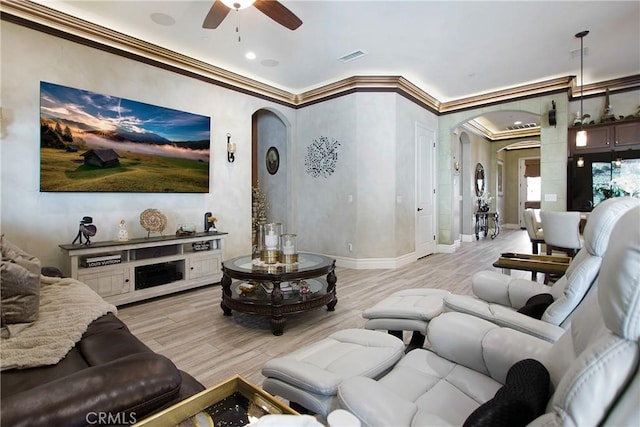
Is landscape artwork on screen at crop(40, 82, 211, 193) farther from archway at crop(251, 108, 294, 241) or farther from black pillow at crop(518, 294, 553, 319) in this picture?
black pillow at crop(518, 294, 553, 319)

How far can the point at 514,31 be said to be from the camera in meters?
3.75

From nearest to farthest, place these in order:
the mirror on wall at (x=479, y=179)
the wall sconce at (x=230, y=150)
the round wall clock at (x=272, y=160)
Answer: the wall sconce at (x=230, y=150), the round wall clock at (x=272, y=160), the mirror on wall at (x=479, y=179)

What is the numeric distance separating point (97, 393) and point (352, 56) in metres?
4.57

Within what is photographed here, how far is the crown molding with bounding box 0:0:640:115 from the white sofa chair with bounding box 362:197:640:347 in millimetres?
3897

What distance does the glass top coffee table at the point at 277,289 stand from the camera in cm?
272

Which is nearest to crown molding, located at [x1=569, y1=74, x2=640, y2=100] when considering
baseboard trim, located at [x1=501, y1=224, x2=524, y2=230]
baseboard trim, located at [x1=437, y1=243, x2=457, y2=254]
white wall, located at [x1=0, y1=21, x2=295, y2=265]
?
baseboard trim, located at [x1=437, y1=243, x2=457, y2=254]

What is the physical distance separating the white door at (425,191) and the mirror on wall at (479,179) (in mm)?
3439

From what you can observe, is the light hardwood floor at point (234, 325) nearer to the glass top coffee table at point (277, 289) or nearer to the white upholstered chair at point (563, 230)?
the glass top coffee table at point (277, 289)

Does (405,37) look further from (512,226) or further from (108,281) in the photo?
(512,226)

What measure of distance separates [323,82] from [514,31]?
109 inches

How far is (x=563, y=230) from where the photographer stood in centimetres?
383

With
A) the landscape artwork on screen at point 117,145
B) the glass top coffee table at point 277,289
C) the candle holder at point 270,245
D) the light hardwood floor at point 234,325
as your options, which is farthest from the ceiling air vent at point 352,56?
the light hardwood floor at point 234,325

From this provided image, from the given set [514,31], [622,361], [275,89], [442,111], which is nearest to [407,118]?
[442,111]

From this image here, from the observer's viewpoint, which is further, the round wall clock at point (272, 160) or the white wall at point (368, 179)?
the round wall clock at point (272, 160)
